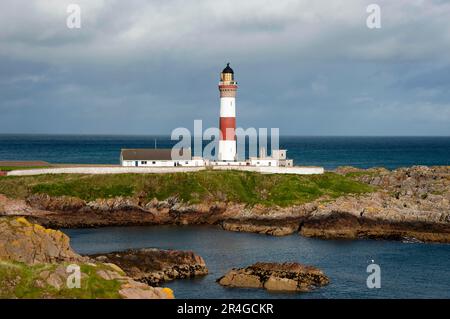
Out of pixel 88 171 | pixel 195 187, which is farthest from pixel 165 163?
pixel 195 187

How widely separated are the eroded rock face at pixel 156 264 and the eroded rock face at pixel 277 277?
11.0 feet

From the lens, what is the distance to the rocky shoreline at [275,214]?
73.2 meters

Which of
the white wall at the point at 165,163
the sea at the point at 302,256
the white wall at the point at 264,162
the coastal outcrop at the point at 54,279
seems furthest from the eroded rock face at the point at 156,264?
the white wall at the point at 264,162

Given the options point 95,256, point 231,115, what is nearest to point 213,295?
point 95,256

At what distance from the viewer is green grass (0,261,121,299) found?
123ft

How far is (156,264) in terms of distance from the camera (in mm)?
54812

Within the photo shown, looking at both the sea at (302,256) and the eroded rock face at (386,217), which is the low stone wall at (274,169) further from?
the sea at (302,256)

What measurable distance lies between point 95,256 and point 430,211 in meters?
38.5

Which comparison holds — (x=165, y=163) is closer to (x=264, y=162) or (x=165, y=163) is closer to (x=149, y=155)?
(x=149, y=155)

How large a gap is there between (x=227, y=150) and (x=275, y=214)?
18119mm

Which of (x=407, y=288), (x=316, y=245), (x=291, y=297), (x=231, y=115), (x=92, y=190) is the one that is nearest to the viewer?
(x=291, y=297)

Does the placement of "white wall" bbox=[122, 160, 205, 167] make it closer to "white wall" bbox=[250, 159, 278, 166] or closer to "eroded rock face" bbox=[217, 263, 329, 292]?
"white wall" bbox=[250, 159, 278, 166]

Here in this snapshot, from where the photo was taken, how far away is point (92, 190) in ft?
275

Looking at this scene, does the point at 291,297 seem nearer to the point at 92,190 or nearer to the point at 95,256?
the point at 95,256
